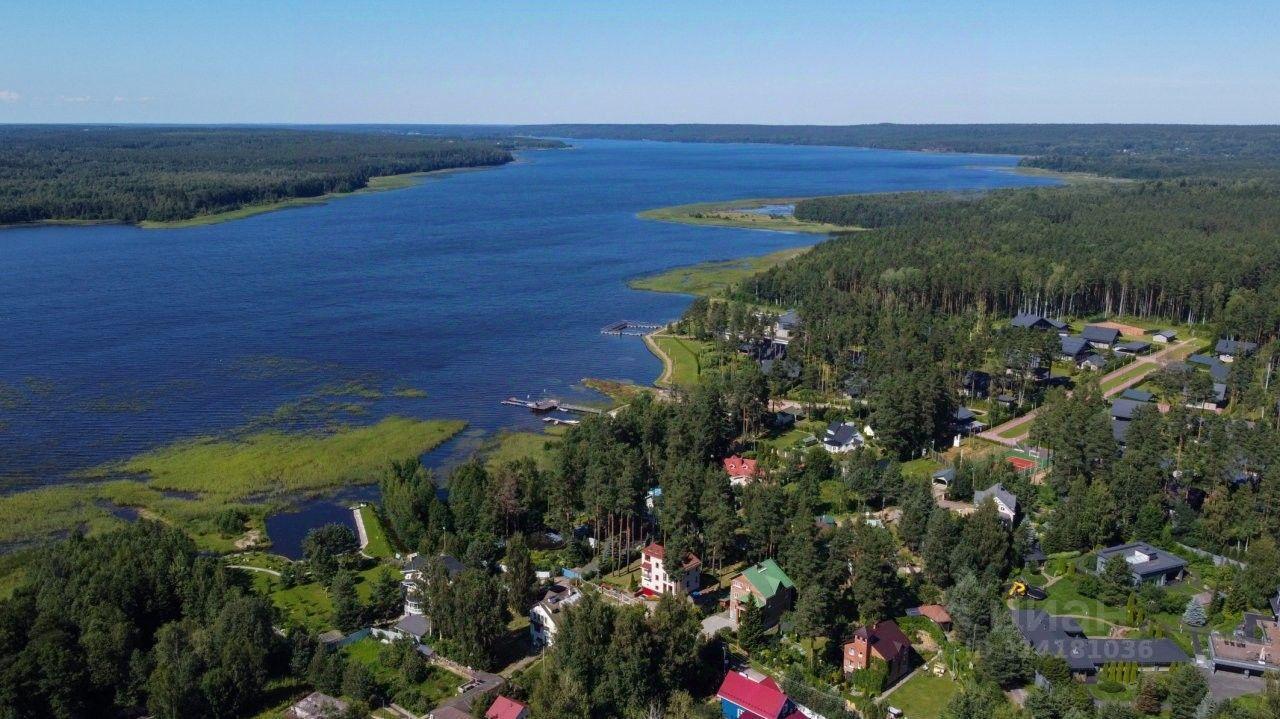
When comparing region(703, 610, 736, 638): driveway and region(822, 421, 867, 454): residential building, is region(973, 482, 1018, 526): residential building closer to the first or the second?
region(822, 421, 867, 454): residential building

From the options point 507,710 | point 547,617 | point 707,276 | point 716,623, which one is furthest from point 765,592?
point 707,276

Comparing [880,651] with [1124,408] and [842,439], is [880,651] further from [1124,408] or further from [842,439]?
[1124,408]

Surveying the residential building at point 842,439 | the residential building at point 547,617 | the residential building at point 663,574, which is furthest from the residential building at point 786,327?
the residential building at point 547,617

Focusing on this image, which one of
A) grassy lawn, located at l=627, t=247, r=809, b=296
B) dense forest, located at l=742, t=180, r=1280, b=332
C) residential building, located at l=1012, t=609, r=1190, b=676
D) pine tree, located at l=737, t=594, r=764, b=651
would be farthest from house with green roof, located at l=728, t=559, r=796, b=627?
grassy lawn, located at l=627, t=247, r=809, b=296

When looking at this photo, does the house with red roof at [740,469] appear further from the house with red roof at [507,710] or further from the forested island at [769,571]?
the house with red roof at [507,710]

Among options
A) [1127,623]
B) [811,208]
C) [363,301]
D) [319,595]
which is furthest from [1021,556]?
[811,208]

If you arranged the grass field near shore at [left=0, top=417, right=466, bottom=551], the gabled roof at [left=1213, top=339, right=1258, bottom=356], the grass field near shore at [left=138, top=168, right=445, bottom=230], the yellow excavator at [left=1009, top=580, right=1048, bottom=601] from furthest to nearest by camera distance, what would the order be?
1. the grass field near shore at [left=138, top=168, right=445, bottom=230]
2. the gabled roof at [left=1213, top=339, right=1258, bottom=356]
3. the grass field near shore at [left=0, top=417, right=466, bottom=551]
4. the yellow excavator at [left=1009, top=580, right=1048, bottom=601]

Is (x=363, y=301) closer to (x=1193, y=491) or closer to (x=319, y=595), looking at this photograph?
(x=319, y=595)
